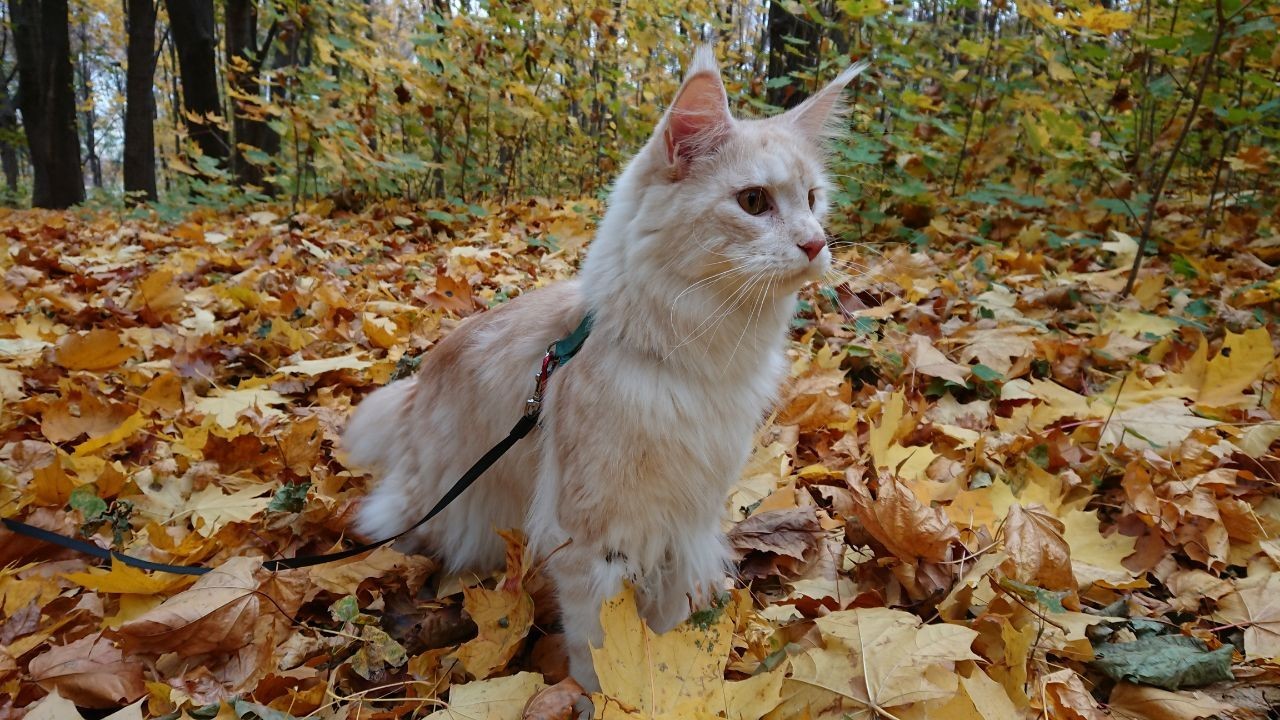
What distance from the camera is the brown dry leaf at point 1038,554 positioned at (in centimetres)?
173

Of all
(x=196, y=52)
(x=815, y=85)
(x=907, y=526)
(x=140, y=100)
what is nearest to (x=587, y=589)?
(x=907, y=526)

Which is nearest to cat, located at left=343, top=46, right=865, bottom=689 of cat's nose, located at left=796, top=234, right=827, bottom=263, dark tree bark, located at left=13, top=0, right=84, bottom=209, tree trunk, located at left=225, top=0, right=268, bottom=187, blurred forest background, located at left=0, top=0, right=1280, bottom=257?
cat's nose, located at left=796, top=234, right=827, bottom=263

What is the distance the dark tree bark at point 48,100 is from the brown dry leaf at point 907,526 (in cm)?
1755

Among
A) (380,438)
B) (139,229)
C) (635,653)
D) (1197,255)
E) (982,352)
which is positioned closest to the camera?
(635,653)

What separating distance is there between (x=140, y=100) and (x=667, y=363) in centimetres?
1286

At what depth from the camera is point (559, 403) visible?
5.88 feet

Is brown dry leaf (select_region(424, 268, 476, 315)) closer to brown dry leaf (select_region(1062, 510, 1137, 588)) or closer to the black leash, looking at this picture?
the black leash

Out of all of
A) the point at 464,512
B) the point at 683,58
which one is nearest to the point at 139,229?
the point at 683,58

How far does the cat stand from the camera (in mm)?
1673

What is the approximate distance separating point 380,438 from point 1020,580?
7.18 feet

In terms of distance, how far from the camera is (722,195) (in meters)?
1.76

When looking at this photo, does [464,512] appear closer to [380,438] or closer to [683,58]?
[380,438]

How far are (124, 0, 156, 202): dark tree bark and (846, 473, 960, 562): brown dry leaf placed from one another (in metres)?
11.6

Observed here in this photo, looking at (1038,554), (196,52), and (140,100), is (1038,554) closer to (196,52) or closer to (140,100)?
(196,52)
